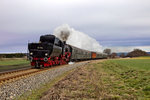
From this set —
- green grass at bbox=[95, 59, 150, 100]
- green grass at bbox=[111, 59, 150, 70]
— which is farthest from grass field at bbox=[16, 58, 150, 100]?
green grass at bbox=[111, 59, 150, 70]

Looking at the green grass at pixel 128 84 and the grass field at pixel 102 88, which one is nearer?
the grass field at pixel 102 88

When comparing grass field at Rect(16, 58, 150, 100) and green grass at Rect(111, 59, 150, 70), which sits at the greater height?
green grass at Rect(111, 59, 150, 70)

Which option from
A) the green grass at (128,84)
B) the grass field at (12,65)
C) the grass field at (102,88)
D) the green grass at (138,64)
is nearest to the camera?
the grass field at (102,88)

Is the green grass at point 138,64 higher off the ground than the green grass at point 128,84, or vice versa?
the green grass at point 138,64

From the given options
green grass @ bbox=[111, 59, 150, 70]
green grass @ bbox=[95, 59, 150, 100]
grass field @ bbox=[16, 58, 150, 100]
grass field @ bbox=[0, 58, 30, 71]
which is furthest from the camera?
grass field @ bbox=[0, 58, 30, 71]

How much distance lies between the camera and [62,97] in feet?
22.9

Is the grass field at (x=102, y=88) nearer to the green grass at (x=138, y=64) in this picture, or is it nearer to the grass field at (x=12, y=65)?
the green grass at (x=138, y=64)

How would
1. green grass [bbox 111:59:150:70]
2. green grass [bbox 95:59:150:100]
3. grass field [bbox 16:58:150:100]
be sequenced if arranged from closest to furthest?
grass field [bbox 16:58:150:100] → green grass [bbox 95:59:150:100] → green grass [bbox 111:59:150:70]

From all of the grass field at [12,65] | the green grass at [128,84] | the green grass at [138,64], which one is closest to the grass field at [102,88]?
the green grass at [128,84]

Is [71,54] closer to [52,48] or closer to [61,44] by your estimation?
[61,44]

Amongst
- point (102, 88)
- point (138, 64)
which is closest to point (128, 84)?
point (102, 88)

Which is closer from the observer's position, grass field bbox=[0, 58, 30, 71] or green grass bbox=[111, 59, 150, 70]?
green grass bbox=[111, 59, 150, 70]

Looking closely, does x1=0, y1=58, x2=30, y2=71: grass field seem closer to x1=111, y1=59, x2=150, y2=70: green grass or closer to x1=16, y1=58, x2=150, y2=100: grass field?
x1=16, y1=58, x2=150, y2=100: grass field

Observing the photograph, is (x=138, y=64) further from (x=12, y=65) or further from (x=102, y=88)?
(x=102, y=88)
